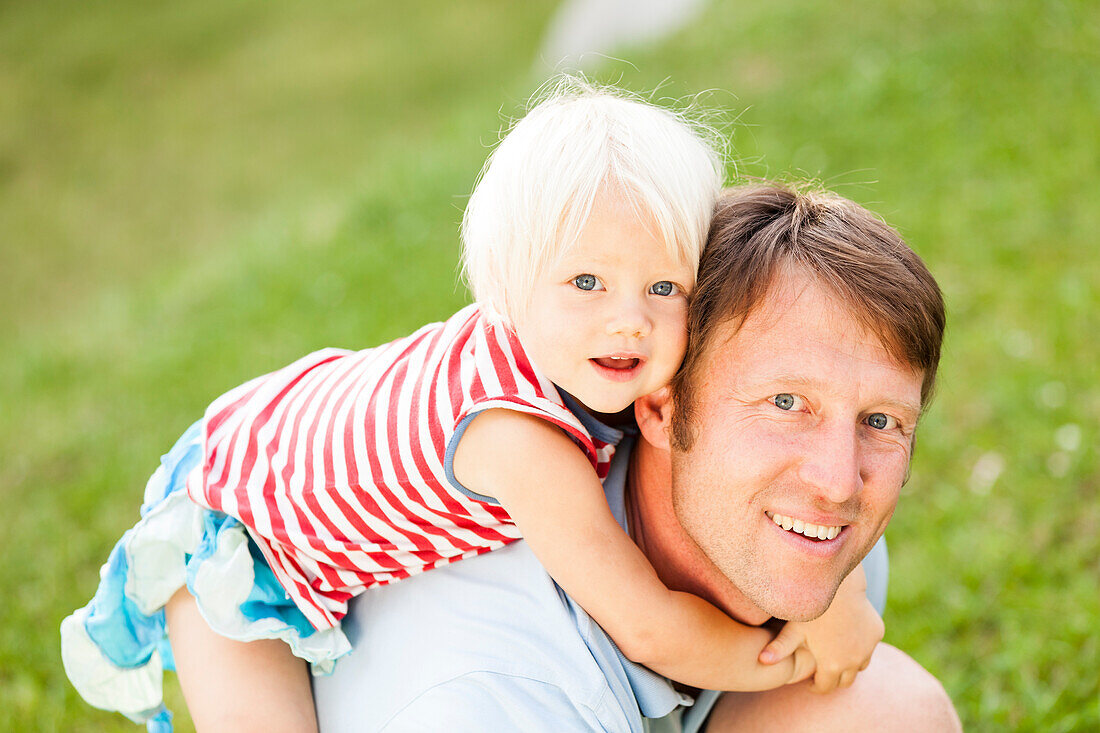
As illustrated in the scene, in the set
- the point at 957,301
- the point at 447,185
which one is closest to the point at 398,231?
the point at 447,185

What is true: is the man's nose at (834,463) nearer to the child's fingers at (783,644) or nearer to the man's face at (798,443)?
the man's face at (798,443)

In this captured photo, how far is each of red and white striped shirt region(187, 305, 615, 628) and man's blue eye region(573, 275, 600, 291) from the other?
0.20 meters

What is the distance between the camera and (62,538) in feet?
17.8

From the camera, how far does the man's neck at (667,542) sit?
233 cm

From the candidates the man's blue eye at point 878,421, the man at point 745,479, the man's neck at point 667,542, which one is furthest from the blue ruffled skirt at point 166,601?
the man's blue eye at point 878,421

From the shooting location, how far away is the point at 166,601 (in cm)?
253

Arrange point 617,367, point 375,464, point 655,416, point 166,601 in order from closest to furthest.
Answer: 1. point 617,367
2. point 375,464
3. point 655,416
4. point 166,601

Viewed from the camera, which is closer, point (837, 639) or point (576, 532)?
point (576, 532)

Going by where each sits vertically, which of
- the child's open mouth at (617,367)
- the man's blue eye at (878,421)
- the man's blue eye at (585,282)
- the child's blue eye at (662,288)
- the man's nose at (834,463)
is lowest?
the man's nose at (834,463)

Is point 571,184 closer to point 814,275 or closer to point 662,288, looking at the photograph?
point 662,288

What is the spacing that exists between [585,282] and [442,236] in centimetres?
606

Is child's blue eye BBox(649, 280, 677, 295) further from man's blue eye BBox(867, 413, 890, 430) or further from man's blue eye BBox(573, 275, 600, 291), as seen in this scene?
man's blue eye BBox(867, 413, 890, 430)

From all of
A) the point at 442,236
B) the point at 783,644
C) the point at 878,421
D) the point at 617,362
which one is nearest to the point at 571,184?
the point at 617,362

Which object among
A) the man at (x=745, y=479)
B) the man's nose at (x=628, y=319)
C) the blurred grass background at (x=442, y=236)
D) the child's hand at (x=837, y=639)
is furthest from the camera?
the blurred grass background at (x=442, y=236)
